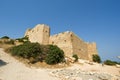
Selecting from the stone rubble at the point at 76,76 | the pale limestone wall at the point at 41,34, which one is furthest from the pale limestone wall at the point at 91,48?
the stone rubble at the point at 76,76

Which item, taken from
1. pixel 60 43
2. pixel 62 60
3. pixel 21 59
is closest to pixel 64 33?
pixel 60 43

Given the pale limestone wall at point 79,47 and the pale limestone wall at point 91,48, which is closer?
the pale limestone wall at point 79,47

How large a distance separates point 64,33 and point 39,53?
11.9m

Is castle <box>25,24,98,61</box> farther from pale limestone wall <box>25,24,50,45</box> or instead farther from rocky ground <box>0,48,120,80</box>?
rocky ground <box>0,48,120,80</box>

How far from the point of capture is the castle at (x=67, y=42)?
92.5ft

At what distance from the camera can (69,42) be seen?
2814 cm

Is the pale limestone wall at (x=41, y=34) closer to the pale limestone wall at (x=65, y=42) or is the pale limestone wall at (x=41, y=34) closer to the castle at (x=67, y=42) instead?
the castle at (x=67, y=42)

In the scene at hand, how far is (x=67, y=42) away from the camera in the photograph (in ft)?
93.4

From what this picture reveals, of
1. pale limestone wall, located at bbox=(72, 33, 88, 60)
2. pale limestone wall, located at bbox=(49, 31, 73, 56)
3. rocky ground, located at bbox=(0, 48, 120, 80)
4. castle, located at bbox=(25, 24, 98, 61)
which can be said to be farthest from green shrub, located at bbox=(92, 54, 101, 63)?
rocky ground, located at bbox=(0, 48, 120, 80)

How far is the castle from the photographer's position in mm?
28188

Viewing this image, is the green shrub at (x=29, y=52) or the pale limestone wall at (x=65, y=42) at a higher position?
the pale limestone wall at (x=65, y=42)

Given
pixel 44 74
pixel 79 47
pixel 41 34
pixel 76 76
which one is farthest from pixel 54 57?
pixel 41 34

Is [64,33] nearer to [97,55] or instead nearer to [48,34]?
[48,34]

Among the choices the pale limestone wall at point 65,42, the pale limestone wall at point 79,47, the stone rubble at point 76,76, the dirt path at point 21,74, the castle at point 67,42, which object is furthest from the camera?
the pale limestone wall at point 79,47
